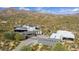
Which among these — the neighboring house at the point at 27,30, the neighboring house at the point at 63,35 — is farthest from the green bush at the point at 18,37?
the neighboring house at the point at 63,35

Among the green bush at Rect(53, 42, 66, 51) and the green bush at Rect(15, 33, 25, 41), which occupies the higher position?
the green bush at Rect(15, 33, 25, 41)

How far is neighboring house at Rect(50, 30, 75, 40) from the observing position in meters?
1.28

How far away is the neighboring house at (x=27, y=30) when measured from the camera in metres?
1.27

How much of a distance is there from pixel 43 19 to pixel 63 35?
24 centimetres

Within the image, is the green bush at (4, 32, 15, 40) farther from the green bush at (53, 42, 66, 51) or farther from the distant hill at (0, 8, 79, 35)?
the green bush at (53, 42, 66, 51)

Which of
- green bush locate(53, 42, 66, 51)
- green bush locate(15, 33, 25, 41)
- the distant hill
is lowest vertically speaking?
green bush locate(53, 42, 66, 51)

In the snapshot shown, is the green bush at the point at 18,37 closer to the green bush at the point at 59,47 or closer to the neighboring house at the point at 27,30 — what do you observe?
the neighboring house at the point at 27,30

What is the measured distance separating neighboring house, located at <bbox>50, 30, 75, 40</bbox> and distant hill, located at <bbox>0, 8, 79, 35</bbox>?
1.5 inches

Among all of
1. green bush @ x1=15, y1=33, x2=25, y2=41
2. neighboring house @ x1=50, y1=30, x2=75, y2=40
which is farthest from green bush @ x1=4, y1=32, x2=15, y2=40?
neighboring house @ x1=50, y1=30, x2=75, y2=40

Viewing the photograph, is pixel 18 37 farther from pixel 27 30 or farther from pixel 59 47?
pixel 59 47

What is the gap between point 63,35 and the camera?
4.25ft

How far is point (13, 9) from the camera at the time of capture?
1283 mm
